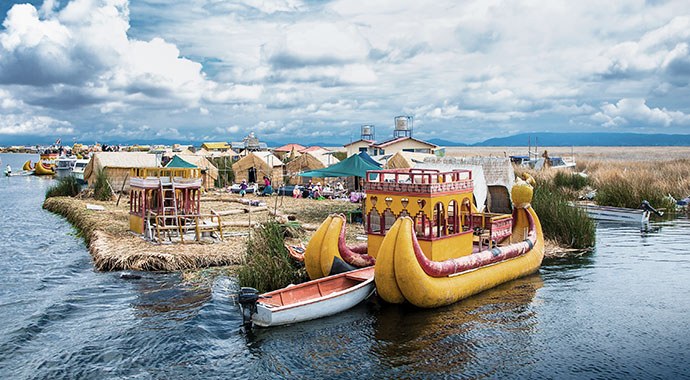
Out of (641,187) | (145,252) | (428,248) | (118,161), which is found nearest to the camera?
(428,248)

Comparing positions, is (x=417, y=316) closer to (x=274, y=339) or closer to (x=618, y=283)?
(x=274, y=339)

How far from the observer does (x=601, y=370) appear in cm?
1120

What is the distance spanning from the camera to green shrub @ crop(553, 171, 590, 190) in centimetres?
3966

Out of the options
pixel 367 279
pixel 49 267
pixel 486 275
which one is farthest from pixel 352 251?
pixel 49 267

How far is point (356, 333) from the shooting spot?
1288cm

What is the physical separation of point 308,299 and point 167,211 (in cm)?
1008

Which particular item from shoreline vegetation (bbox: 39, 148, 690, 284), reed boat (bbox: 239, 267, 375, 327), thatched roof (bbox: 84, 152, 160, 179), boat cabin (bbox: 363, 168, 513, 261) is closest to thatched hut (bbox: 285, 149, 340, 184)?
shoreline vegetation (bbox: 39, 148, 690, 284)

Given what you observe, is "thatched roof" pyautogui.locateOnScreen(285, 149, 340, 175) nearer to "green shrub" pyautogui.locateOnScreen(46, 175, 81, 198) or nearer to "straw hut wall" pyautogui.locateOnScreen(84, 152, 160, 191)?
"straw hut wall" pyautogui.locateOnScreen(84, 152, 160, 191)

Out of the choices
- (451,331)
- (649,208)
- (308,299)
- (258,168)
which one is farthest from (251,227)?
(258,168)

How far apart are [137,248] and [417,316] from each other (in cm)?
1001

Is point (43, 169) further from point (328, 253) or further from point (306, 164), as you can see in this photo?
point (328, 253)

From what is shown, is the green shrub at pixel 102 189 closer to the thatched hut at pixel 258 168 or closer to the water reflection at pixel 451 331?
the thatched hut at pixel 258 168

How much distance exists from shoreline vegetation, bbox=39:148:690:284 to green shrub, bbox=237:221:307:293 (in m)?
0.03

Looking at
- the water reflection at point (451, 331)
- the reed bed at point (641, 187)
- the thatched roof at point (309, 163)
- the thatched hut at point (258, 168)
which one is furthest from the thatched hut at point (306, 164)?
the water reflection at point (451, 331)
